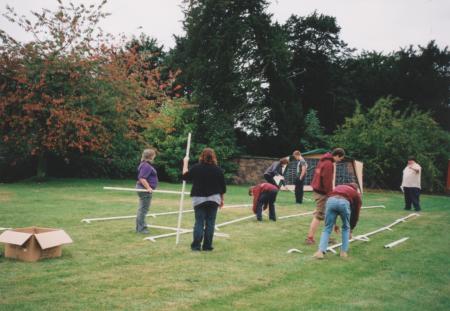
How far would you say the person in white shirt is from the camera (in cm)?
1658

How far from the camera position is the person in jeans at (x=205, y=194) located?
A: 8.32 meters

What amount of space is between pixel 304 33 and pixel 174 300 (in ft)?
122

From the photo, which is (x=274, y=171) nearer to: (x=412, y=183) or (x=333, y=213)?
(x=333, y=213)

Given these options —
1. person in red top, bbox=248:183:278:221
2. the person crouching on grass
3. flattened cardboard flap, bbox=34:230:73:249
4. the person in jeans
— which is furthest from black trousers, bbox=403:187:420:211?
flattened cardboard flap, bbox=34:230:73:249

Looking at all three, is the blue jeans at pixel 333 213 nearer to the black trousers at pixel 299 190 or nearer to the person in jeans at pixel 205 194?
the person in jeans at pixel 205 194

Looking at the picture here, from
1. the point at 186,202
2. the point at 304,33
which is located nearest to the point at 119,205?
the point at 186,202

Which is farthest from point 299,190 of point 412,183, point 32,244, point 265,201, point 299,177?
point 32,244

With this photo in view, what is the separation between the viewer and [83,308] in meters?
4.94

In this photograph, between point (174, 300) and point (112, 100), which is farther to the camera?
point (112, 100)

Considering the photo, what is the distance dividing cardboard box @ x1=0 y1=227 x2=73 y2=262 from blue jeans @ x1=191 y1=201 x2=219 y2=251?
230 cm

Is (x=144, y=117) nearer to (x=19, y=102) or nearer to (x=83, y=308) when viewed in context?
(x=19, y=102)

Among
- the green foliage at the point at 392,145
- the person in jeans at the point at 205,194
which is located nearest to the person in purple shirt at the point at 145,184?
the person in jeans at the point at 205,194

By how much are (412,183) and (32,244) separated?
45.5 ft

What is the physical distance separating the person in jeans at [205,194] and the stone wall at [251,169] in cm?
2221
